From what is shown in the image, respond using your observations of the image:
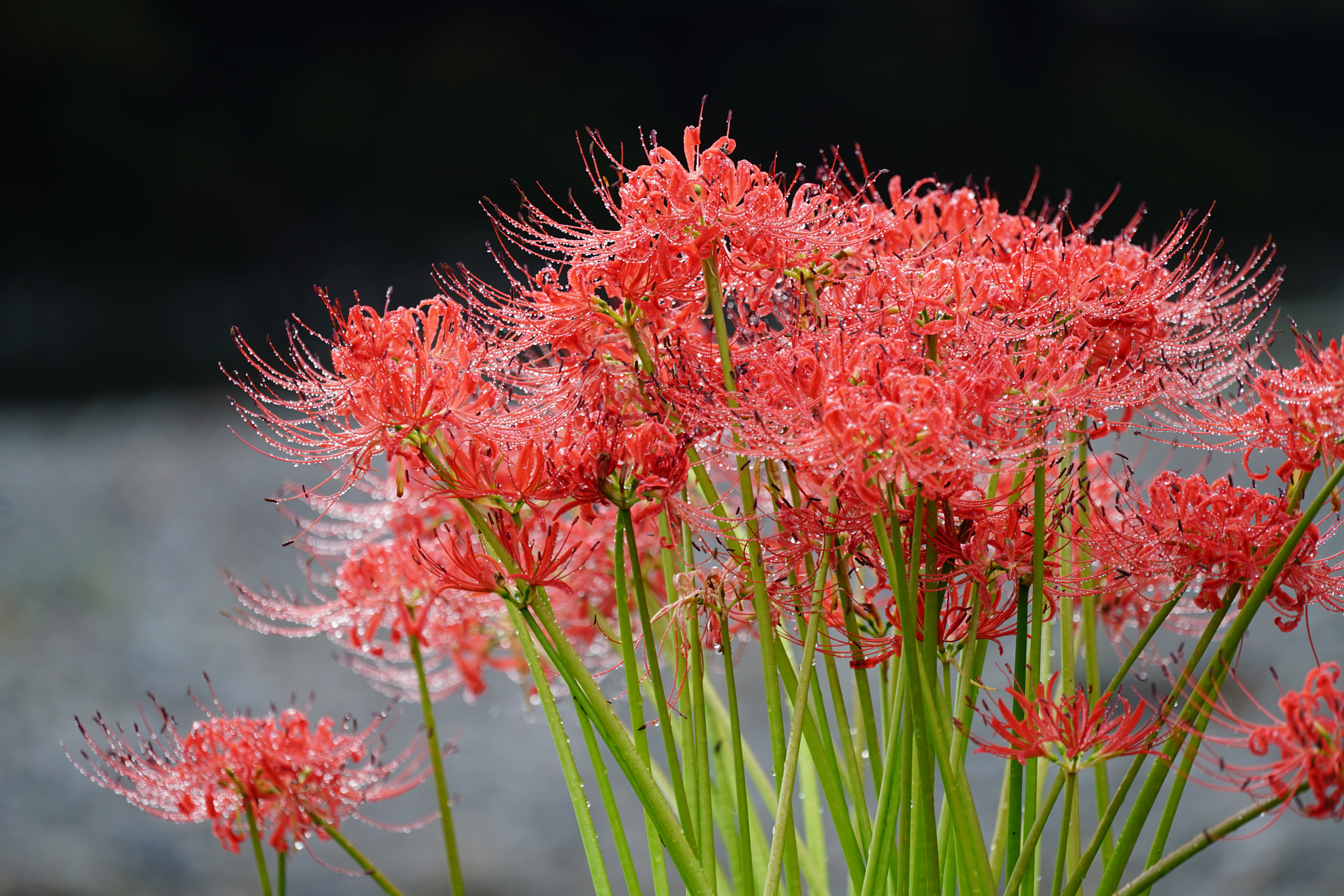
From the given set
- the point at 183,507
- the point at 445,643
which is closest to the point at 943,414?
the point at 445,643

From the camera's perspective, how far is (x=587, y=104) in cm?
212

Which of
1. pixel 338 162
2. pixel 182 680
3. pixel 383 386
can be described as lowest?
pixel 383 386

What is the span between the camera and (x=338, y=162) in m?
2.08

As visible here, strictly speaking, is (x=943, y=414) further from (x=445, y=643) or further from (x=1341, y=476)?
(x=445, y=643)

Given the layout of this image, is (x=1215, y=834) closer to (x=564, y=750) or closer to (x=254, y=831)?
(x=564, y=750)

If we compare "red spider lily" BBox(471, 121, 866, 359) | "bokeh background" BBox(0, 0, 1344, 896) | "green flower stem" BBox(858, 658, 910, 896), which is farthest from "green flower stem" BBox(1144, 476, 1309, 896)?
"bokeh background" BBox(0, 0, 1344, 896)

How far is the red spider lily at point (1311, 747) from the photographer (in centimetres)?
34

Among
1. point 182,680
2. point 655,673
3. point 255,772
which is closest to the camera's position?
point 655,673

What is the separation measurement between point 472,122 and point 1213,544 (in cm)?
191

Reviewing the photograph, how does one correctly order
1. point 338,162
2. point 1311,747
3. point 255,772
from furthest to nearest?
point 338,162 < point 255,772 < point 1311,747

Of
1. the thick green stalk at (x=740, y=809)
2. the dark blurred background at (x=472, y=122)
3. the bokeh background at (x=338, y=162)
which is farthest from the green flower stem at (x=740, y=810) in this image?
the dark blurred background at (x=472, y=122)

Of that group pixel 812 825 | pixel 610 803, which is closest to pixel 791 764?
pixel 610 803

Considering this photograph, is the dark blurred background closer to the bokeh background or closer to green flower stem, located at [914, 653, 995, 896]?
the bokeh background

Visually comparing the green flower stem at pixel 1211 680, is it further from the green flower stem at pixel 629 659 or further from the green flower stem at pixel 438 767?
the green flower stem at pixel 438 767
